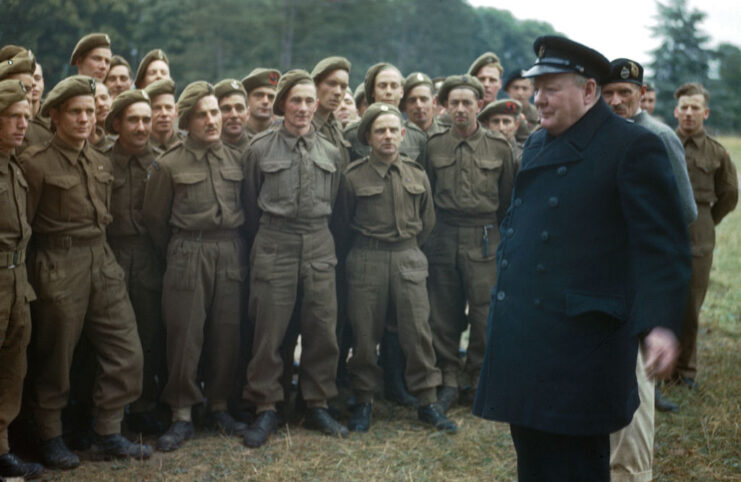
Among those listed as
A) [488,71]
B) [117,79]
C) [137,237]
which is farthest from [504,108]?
[117,79]

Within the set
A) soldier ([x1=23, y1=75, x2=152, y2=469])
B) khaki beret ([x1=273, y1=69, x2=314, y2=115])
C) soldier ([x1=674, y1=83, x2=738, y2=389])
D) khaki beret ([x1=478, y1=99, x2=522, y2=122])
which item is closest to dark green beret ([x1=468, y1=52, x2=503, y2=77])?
khaki beret ([x1=478, y1=99, x2=522, y2=122])

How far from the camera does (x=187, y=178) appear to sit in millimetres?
5195

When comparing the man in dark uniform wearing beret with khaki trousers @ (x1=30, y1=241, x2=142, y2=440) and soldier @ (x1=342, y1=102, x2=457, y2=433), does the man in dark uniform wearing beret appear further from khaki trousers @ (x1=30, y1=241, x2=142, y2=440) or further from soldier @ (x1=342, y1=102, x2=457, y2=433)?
khaki trousers @ (x1=30, y1=241, x2=142, y2=440)

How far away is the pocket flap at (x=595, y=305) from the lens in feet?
9.04

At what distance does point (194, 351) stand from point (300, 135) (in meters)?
1.78

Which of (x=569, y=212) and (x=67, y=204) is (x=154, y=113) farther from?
(x=569, y=212)

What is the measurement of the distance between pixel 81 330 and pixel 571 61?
11.8 ft

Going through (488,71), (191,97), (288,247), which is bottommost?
(288,247)

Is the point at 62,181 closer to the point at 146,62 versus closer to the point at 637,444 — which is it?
the point at 146,62

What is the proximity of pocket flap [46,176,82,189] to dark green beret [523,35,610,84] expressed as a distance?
3089mm

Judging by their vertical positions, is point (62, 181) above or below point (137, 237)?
above

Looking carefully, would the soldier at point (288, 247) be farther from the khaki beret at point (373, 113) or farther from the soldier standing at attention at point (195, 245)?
the khaki beret at point (373, 113)

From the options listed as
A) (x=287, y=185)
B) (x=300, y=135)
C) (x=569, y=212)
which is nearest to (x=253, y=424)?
(x=287, y=185)

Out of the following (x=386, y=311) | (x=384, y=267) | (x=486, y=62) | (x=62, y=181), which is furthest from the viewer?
(x=486, y=62)
